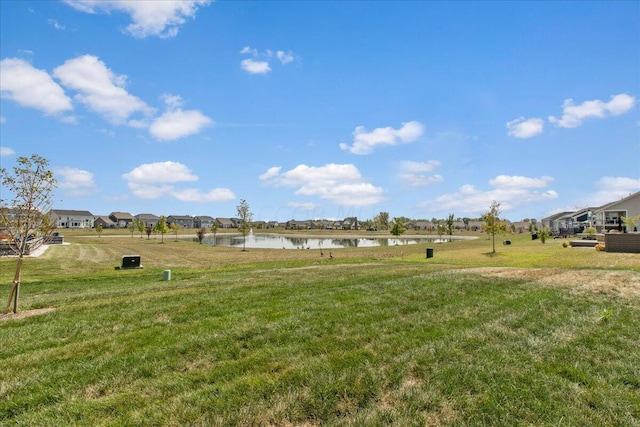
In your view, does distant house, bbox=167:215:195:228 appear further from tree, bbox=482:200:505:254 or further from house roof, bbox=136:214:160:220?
tree, bbox=482:200:505:254

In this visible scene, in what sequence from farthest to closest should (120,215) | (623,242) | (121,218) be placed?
(120,215) → (121,218) → (623,242)

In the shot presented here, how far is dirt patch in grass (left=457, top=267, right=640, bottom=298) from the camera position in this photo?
1070 cm

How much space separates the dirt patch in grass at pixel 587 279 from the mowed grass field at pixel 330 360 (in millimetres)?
613

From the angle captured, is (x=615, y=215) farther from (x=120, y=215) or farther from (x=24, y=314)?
(x=120, y=215)

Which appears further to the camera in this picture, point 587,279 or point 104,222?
point 104,222

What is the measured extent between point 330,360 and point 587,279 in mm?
11796

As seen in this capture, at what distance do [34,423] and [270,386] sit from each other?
271 cm

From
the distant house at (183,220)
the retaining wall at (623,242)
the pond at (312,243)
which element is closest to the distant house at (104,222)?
the distant house at (183,220)

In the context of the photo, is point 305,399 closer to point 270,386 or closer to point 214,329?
point 270,386

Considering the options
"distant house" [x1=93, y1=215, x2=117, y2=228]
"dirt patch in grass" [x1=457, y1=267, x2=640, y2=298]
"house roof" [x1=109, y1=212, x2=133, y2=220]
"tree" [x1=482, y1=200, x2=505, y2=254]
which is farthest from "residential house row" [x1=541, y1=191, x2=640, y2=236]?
"house roof" [x1=109, y1=212, x2=133, y2=220]

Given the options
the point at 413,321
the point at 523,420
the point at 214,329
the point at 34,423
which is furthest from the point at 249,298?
the point at 523,420

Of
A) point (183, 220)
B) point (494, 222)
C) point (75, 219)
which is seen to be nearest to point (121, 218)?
point (75, 219)

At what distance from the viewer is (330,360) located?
5359mm

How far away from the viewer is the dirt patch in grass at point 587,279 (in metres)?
10.7
